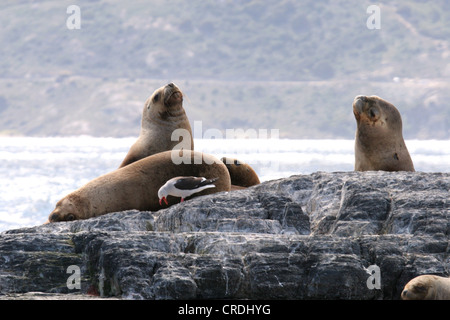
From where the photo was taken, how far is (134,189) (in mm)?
10367

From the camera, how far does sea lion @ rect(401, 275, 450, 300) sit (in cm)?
653

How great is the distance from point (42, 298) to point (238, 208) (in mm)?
2678

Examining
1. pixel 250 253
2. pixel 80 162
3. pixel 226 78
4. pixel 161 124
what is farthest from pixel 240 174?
pixel 226 78

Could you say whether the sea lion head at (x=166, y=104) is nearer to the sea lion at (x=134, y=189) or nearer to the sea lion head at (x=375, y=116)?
the sea lion at (x=134, y=189)

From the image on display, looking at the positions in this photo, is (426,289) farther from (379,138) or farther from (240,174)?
(240,174)

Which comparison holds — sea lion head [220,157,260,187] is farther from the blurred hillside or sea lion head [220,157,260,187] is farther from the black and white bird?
the blurred hillside

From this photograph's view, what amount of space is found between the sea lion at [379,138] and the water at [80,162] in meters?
69.8

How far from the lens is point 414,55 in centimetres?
18488

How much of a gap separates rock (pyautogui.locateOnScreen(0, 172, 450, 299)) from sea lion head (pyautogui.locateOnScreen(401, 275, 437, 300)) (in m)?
0.51

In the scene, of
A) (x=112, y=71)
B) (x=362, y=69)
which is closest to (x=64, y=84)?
(x=112, y=71)

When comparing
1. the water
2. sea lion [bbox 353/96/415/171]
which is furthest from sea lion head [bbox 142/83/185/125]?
the water

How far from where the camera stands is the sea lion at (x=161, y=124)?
12336 millimetres

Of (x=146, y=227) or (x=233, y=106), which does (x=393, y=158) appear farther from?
(x=233, y=106)

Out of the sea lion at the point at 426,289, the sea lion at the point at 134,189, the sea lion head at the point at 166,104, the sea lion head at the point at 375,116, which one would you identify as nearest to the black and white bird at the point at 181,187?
the sea lion at the point at 134,189
